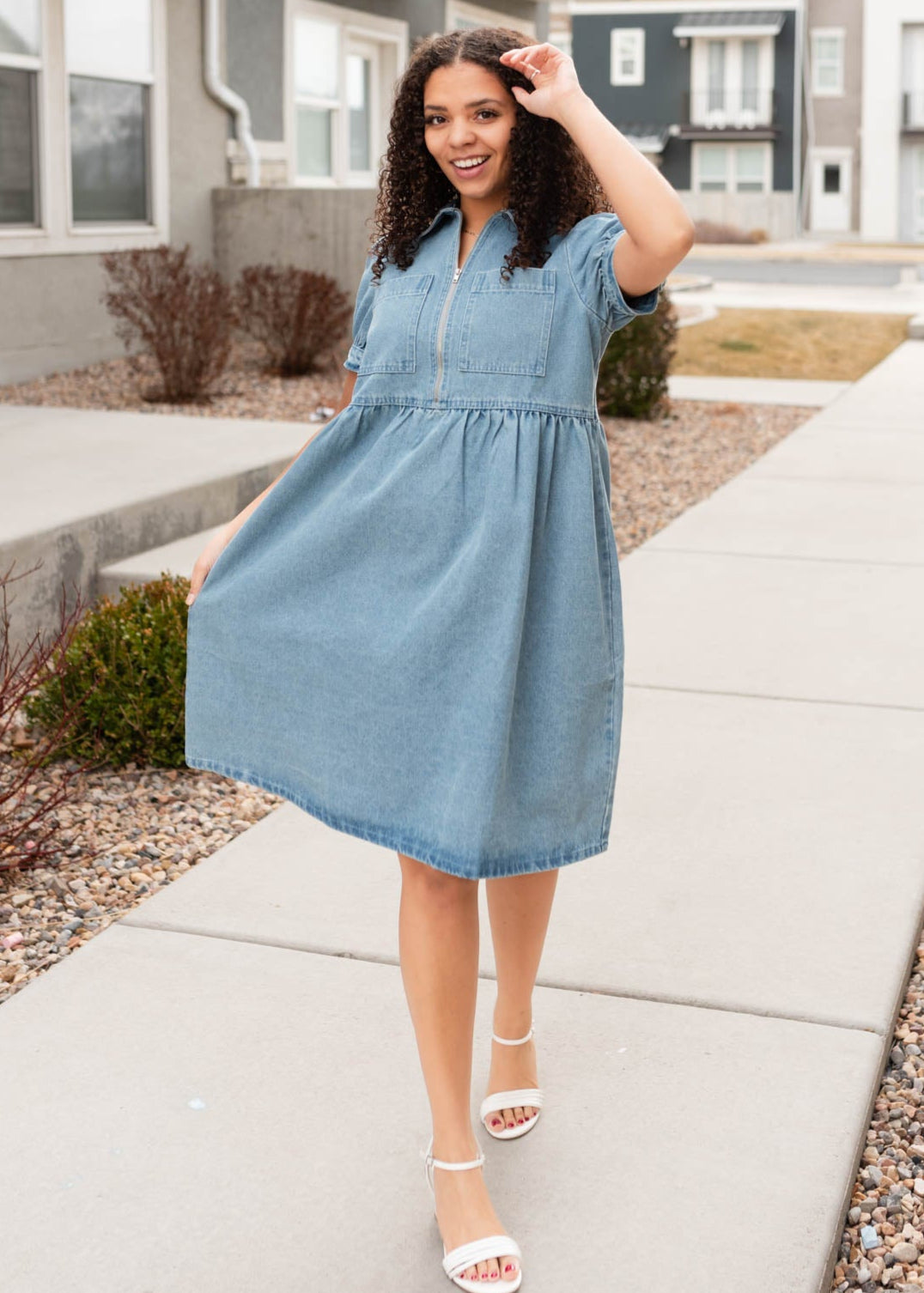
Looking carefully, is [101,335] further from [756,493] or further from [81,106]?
[756,493]

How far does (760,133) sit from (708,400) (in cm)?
3676

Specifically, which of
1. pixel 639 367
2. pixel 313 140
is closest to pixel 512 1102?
pixel 639 367

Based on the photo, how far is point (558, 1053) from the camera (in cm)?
292

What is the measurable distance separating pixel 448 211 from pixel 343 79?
42.8ft

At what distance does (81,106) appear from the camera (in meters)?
10.7

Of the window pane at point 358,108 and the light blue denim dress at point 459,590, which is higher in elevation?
the window pane at point 358,108

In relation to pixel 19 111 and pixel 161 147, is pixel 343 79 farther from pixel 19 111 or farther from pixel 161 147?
pixel 19 111

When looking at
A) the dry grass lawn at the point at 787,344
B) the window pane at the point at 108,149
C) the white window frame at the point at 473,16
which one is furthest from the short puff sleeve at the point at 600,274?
the white window frame at the point at 473,16

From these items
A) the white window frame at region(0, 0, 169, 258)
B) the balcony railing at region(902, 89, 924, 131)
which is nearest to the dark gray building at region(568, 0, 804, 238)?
the balcony railing at region(902, 89, 924, 131)

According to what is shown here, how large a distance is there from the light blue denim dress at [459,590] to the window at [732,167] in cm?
4706

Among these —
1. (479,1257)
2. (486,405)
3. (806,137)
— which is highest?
(806,137)

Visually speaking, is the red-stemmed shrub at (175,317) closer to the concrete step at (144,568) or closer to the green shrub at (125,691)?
the concrete step at (144,568)

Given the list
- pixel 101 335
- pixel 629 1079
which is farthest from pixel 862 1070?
pixel 101 335

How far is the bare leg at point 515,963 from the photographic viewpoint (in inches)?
99.0
